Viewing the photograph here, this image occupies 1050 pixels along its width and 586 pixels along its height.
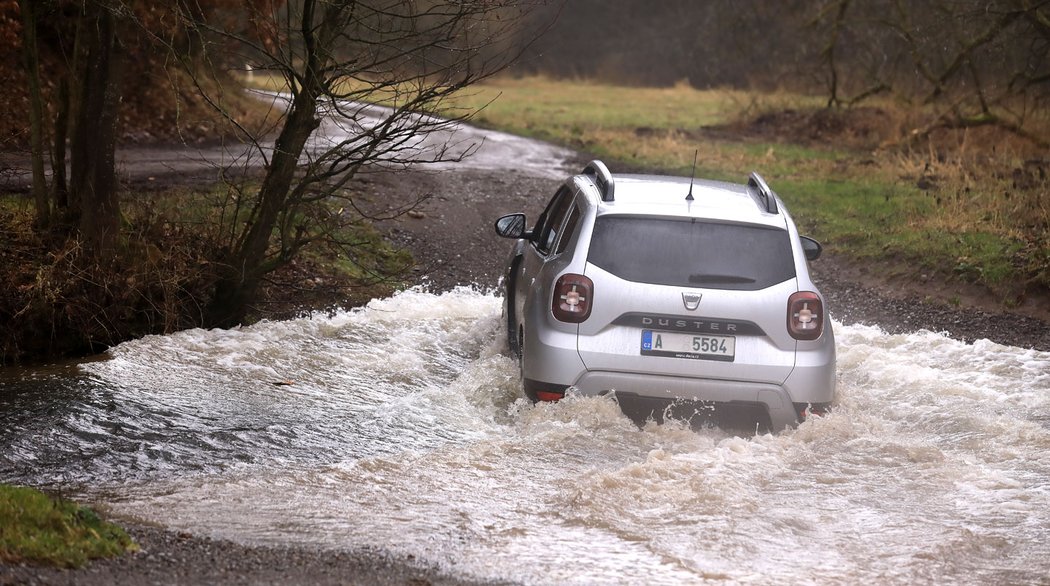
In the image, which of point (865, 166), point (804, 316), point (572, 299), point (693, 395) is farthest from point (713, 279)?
point (865, 166)

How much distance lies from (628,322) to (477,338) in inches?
163

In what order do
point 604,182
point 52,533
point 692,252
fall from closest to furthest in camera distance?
point 52,533
point 692,252
point 604,182

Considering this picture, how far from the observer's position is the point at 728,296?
7238 mm

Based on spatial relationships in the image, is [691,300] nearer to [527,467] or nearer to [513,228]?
[527,467]

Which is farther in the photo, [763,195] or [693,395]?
[763,195]

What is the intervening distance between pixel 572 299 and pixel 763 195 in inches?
68.9


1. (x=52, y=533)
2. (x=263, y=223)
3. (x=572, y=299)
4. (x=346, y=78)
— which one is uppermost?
(x=346, y=78)

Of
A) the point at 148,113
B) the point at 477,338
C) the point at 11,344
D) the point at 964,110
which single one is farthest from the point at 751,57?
the point at 11,344

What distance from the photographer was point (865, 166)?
22.9 meters

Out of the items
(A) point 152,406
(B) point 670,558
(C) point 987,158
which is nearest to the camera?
(B) point 670,558

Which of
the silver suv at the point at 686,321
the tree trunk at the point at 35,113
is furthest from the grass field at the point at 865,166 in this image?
the tree trunk at the point at 35,113

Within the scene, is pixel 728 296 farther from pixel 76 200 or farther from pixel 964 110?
pixel 964 110

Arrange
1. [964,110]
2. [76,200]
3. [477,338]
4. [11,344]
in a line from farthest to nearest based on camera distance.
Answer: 1. [964,110]
2. [477,338]
3. [76,200]
4. [11,344]

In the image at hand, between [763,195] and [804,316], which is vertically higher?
[763,195]
